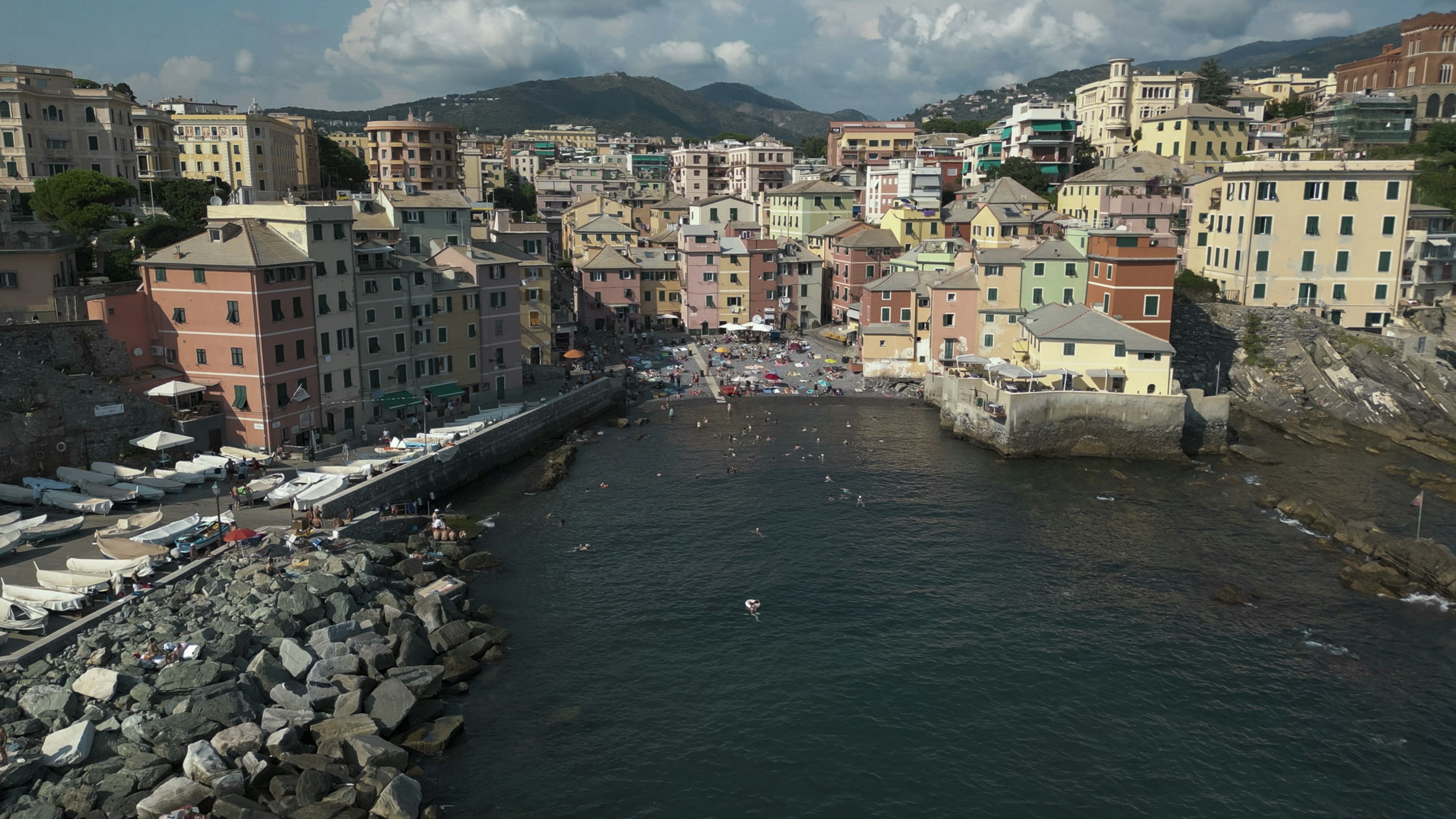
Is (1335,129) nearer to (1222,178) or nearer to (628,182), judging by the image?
(1222,178)

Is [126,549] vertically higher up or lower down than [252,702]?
higher up

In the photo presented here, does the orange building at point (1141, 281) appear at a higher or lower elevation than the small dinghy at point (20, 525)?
higher

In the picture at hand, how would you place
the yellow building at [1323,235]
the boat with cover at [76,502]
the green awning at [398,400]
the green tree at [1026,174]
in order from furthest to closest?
1. the green tree at [1026,174]
2. the yellow building at [1323,235]
3. the green awning at [398,400]
4. the boat with cover at [76,502]

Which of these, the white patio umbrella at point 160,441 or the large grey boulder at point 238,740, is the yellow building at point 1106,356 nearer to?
the white patio umbrella at point 160,441

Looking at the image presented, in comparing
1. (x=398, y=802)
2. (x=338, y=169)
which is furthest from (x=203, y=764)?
(x=338, y=169)

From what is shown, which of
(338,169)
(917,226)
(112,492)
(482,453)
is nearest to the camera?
(112,492)

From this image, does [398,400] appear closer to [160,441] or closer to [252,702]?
[160,441]

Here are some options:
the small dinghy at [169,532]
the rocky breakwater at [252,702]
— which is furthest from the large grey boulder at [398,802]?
the small dinghy at [169,532]
